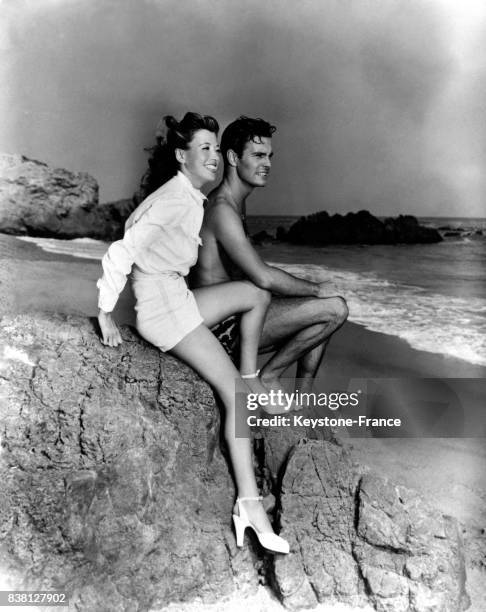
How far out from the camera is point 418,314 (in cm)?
585

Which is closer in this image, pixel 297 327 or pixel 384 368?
pixel 297 327

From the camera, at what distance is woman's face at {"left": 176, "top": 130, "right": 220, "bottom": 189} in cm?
234

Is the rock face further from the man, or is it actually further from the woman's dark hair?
the woman's dark hair

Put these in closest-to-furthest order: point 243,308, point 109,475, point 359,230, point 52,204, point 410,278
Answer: point 109,475, point 243,308, point 52,204, point 410,278, point 359,230

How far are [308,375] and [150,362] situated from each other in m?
0.75

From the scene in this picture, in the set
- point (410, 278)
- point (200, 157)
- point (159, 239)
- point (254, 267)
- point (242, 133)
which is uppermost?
point (242, 133)

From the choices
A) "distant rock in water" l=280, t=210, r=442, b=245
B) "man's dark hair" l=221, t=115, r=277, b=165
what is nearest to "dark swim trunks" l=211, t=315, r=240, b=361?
"man's dark hair" l=221, t=115, r=277, b=165

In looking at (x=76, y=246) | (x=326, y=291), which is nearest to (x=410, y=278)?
(x=76, y=246)

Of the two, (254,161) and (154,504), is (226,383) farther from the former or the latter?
(254,161)

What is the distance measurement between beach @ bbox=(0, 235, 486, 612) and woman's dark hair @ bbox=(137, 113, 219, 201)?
62cm

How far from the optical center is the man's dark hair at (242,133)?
2535 mm

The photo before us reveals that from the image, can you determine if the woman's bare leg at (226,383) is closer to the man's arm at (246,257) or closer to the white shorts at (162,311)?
the white shorts at (162,311)

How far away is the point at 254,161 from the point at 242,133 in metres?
0.12

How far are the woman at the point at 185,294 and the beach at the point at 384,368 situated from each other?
1.11 ft
